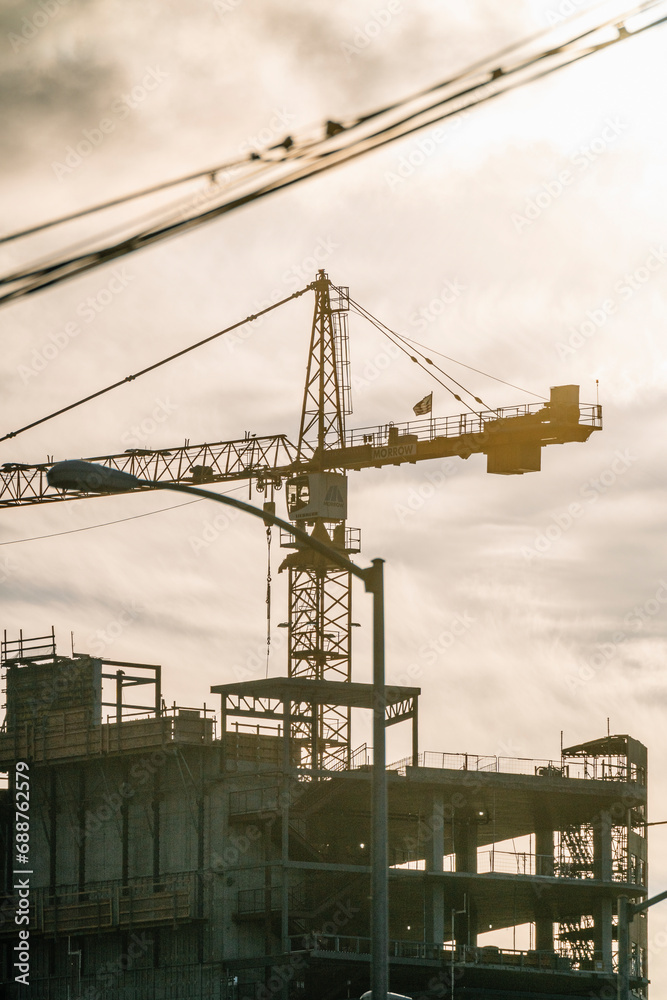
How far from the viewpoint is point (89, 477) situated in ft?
66.6

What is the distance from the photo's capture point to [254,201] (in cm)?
1598

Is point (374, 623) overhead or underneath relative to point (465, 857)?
overhead

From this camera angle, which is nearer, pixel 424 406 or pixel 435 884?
pixel 435 884

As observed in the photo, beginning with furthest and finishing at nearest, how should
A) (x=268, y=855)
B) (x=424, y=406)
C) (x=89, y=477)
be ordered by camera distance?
(x=424, y=406) → (x=268, y=855) → (x=89, y=477)

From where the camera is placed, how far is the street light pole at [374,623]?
20.4 meters

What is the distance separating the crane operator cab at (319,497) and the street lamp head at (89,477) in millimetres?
76981

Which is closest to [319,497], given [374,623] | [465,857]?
[465,857]

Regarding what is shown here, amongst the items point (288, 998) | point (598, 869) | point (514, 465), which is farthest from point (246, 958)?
point (514, 465)

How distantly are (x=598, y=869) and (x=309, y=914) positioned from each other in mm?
16734

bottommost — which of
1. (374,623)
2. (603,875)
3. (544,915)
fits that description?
(544,915)

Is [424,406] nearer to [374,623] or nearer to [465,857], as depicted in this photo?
[465,857]

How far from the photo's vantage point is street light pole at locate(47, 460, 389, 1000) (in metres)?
20.4

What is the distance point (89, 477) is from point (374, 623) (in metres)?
5.03

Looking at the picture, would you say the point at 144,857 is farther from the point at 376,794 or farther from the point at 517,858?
the point at 376,794
